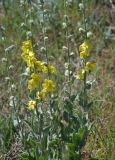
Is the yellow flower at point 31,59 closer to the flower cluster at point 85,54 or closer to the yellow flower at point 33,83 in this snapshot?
the yellow flower at point 33,83

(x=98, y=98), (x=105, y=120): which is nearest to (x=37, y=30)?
(x=98, y=98)

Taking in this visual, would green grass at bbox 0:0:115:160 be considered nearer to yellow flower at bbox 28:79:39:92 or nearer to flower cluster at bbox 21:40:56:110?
flower cluster at bbox 21:40:56:110

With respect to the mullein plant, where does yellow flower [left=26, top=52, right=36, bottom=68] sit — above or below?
above

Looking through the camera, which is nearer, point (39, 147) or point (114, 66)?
point (39, 147)

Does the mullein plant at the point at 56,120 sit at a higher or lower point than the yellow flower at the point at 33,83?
lower

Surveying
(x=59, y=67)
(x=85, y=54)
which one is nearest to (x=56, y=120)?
(x=85, y=54)

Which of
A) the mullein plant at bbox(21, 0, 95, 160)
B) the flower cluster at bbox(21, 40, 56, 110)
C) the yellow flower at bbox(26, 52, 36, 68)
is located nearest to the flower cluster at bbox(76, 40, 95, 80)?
the mullein plant at bbox(21, 0, 95, 160)

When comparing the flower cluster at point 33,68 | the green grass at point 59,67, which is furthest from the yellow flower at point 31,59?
the green grass at point 59,67

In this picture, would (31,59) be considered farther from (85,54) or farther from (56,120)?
(56,120)

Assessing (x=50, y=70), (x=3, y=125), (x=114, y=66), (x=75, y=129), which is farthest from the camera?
(x=114, y=66)

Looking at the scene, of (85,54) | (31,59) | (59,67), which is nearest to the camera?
(31,59)

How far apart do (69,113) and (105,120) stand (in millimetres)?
739

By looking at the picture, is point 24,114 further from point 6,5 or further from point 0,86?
point 6,5

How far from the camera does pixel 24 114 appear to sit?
14.5ft
